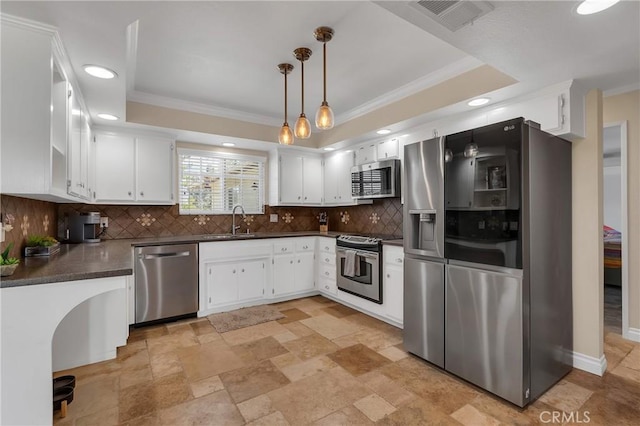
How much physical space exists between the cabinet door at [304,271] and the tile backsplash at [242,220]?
80cm

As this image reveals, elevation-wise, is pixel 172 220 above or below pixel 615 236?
above

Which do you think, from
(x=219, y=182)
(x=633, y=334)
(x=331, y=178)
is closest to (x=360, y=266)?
(x=331, y=178)

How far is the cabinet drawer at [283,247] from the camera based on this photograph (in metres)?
4.27

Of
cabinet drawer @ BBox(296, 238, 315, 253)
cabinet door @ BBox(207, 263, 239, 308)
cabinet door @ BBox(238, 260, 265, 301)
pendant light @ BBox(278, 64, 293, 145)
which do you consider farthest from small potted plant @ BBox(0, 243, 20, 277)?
cabinet drawer @ BBox(296, 238, 315, 253)

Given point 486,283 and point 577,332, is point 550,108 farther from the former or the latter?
point 577,332

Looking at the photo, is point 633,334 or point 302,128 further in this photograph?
point 633,334

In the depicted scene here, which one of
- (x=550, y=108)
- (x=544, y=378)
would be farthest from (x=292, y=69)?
(x=544, y=378)

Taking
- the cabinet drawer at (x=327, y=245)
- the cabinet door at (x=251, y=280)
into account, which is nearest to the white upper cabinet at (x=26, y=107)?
the cabinet door at (x=251, y=280)

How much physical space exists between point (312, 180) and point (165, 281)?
2.54 meters

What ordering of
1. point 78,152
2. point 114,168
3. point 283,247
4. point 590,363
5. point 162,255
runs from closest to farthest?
1. point 590,363
2. point 78,152
3. point 162,255
4. point 114,168
5. point 283,247

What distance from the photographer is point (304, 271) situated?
4508mm

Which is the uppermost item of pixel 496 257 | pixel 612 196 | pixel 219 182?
pixel 219 182

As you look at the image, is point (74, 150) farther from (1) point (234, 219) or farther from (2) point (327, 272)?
(2) point (327, 272)

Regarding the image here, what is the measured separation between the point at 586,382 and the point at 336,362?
1.86 metres
